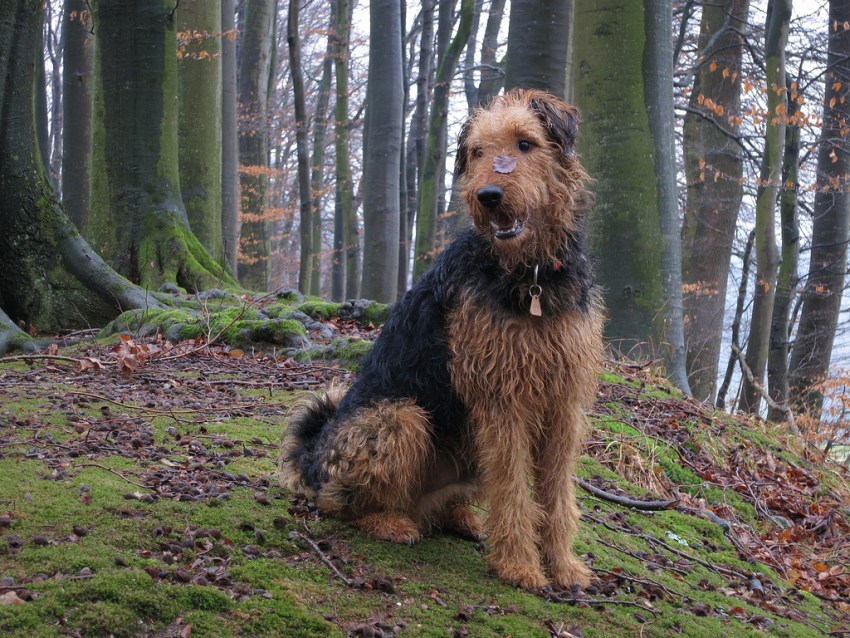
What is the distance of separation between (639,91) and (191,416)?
6182 mm

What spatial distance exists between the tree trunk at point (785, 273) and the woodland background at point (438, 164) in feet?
0.14

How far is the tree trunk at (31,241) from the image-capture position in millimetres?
7578

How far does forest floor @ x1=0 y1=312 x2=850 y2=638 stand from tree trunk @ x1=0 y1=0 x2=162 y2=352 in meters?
1.53

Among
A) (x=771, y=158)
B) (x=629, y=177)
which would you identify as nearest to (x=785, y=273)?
(x=771, y=158)

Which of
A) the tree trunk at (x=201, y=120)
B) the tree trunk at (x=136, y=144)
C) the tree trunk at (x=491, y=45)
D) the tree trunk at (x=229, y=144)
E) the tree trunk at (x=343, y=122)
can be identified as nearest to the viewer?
the tree trunk at (x=136, y=144)

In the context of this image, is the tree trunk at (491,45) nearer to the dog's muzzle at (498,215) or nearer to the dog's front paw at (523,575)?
the dog's muzzle at (498,215)

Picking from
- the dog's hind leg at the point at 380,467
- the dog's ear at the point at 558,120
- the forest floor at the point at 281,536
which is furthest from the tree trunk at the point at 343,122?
the dog's hind leg at the point at 380,467

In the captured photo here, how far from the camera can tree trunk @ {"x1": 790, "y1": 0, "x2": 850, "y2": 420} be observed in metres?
15.2

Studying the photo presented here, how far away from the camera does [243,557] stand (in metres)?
3.45

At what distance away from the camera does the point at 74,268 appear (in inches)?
329

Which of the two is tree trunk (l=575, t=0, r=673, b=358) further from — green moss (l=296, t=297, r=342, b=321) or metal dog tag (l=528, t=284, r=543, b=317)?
metal dog tag (l=528, t=284, r=543, b=317)

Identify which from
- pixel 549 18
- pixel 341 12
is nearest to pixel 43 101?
pixel 341 12

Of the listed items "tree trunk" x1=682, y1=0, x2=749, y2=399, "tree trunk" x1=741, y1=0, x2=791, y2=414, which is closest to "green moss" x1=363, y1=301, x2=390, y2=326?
"tree trunk" x1=741, y1=0, x2=791, y2=414

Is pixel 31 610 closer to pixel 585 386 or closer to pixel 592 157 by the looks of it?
pixel 585 386
